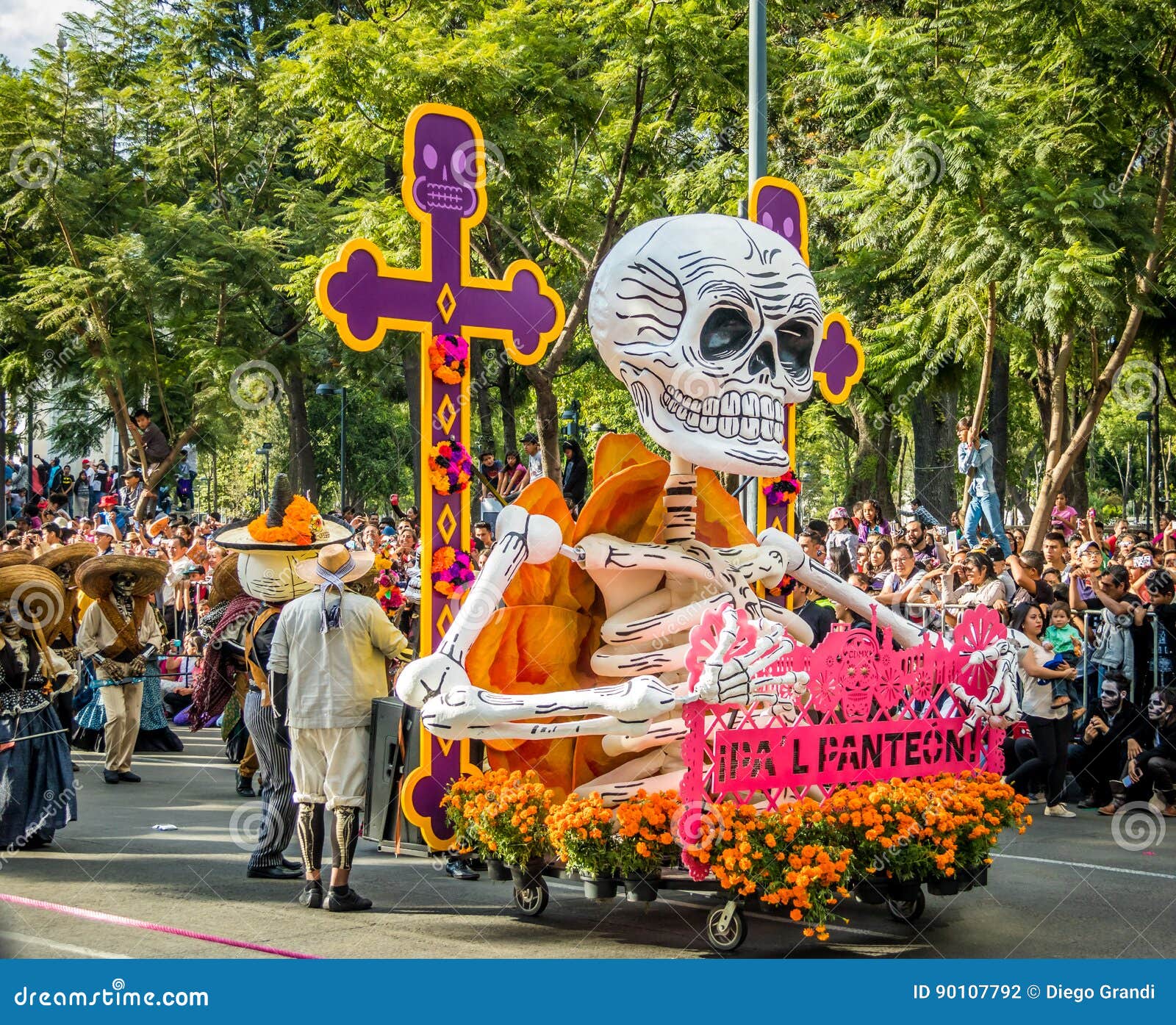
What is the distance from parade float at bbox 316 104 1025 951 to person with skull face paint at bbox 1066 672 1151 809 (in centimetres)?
377

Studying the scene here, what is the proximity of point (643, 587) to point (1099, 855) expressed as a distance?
154 inches

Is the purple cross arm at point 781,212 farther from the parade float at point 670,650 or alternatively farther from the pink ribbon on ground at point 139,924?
the pink ribbon on ground at point 139,924

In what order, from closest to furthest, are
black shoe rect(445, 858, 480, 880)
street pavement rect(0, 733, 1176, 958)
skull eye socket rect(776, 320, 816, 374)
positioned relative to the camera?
1. street pavement rect(0, 733, 1176, 958)
2. skull eye socket rect(776, 320, 816, 374)
3. black shoe rect(445, 858, 480, 880)

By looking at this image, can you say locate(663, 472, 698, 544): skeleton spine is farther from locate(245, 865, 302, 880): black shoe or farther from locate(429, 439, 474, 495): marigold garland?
locate(245, 865, 302, 880): black shoe

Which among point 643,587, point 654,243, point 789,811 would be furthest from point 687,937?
point 654,243

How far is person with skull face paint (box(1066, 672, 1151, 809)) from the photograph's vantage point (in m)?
10.3

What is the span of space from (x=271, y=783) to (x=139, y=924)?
61.9 inches

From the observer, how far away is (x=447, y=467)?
7.48m

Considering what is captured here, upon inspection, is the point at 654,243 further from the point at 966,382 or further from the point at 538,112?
the point at 966,382

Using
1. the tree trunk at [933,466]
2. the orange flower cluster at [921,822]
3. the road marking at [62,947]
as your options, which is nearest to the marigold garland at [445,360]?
the orange flower cluster at [921,822]

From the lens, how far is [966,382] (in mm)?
17938
